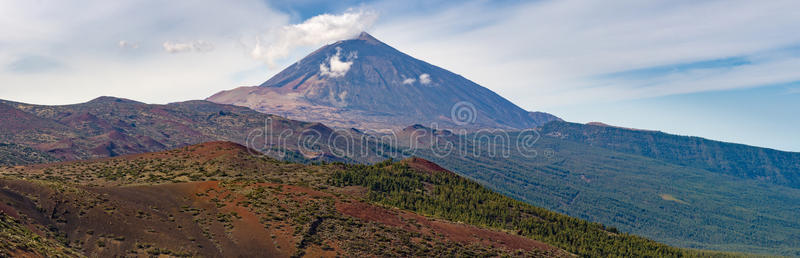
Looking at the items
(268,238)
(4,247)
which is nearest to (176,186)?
(268,238)

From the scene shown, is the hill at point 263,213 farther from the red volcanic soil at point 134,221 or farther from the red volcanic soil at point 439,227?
the red volcanic soil at point 439,227

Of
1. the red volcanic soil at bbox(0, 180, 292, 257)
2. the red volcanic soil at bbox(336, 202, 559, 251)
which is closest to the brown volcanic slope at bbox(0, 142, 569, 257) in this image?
the red volcanic soil at bbox(0, 180, 292, 257)

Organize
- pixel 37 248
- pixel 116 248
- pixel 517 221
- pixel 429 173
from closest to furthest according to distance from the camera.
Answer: pixel 37 248, pixel 116 248, pixel 517 221, pixel 429 173

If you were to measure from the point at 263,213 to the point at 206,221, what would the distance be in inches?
347

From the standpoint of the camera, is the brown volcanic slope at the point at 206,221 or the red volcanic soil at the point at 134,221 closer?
the red volcanic soil at the point at 134,221

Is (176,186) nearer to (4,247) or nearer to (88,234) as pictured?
(88,234)

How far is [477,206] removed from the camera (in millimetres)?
124062

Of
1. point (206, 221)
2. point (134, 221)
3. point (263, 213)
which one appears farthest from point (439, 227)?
point (134, 221)

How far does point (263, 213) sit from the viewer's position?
7381 cm

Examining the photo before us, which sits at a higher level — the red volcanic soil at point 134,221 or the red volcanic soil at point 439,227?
the red volcanic soil at point 134,221

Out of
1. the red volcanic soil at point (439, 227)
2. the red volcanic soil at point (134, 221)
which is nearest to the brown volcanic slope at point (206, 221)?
the red volcanic soil at point (134, 221)

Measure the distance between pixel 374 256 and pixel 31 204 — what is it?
135 ft

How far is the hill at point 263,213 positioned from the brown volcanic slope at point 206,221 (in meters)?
0.18

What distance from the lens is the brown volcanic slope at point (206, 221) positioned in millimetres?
53938
